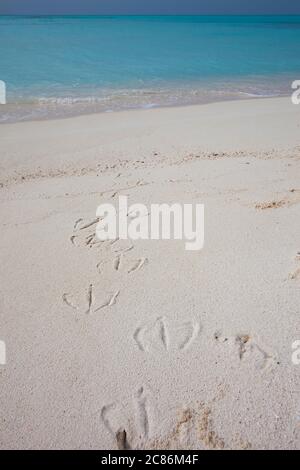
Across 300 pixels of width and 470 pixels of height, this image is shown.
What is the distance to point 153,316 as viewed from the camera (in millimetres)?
2299

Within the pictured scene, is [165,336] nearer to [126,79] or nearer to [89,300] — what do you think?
[89,300]

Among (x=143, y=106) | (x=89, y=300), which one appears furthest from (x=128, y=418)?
(x=143, y=106)

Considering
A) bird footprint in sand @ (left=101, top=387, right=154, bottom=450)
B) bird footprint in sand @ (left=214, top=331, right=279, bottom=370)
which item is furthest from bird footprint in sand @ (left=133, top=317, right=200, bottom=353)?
bird footprint in sand @ (left=101, top=387, right=154, bottom=450)

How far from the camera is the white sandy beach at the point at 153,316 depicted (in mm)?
1747

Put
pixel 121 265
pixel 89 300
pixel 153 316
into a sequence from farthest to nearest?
pixel 121 265
pixel 89 300
pixel 153 316

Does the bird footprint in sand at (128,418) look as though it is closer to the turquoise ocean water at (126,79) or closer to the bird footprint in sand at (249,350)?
the bird footprint in sand at (249,350)

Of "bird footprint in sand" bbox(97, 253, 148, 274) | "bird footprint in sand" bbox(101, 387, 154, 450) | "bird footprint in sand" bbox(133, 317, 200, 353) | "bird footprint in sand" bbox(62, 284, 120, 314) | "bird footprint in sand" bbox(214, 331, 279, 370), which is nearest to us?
"bird footprint in sand" bbox(101, 387, 154, 450)

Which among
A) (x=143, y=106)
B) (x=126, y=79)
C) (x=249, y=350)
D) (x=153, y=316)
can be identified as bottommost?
(x=249, y=350)

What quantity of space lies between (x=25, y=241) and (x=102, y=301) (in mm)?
1073

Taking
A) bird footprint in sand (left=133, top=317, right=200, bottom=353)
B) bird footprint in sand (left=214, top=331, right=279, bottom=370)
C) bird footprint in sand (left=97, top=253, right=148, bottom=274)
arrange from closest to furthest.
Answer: bird footprint in sand (left=214, top=331, right=279, bottom=370) → bird footprint in sand (left=133, top=317, right=200, bottom=353) → bird footprint in sand (left=97, top=253, right=148, bottom=274)

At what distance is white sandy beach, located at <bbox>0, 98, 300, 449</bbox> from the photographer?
1.75m

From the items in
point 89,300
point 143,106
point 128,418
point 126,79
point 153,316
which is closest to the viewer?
point 128,418

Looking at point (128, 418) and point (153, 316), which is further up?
point (153, 316)

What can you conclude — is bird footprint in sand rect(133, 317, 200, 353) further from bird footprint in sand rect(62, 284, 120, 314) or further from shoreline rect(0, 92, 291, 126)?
shoreline rect(0, 92, 291, 126)
